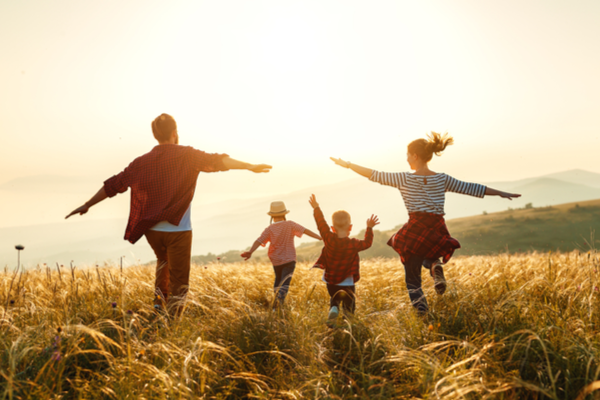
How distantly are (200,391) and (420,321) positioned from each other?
2.14 meters

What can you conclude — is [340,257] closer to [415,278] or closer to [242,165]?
[415,278]

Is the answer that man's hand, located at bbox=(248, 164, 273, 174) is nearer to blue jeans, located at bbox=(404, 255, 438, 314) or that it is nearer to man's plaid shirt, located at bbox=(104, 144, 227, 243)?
man's plaid shirt, located at bbox=(104, 144, 227, 243)

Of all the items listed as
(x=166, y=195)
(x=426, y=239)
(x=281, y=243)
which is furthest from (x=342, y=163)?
(x=166, y=195)

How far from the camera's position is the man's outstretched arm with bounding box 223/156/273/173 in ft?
15.0

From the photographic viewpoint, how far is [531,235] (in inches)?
1853

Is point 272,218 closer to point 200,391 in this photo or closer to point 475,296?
point 475,296

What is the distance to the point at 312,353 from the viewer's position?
3170 mm

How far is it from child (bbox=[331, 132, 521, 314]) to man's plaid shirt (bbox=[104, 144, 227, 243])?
1.91 metres

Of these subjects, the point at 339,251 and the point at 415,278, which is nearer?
the point at 415,278

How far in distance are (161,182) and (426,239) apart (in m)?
3.25

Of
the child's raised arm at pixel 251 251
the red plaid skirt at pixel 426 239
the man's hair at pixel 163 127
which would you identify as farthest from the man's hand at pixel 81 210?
the red plaid skirt at pixel 426 239

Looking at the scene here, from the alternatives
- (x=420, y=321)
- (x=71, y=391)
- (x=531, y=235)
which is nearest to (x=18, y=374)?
(x=71, y=391)

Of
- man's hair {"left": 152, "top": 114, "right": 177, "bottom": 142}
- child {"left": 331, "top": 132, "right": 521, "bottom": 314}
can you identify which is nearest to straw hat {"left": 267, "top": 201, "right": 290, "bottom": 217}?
child {"left": 331, "top": 132, "right": 521, "bottom": 314}

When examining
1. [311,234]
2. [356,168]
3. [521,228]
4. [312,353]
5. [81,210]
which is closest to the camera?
[312,353]
